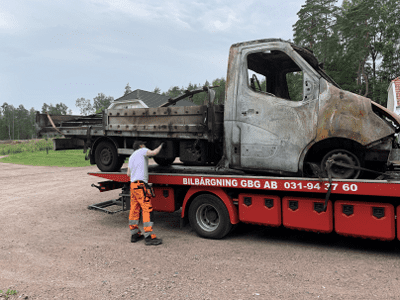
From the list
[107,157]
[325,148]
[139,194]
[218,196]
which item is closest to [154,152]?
[139,194]

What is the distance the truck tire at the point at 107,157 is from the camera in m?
6.78

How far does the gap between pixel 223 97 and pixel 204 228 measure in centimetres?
232

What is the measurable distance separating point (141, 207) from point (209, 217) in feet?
4.03

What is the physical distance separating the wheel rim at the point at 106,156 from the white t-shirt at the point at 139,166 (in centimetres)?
128

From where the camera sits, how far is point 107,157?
272 inches

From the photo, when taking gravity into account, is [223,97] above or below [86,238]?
above

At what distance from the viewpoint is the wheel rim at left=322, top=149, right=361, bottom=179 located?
4.56 meters

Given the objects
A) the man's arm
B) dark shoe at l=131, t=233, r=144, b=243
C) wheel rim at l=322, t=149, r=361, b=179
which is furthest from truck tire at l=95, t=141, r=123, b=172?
wheel rim at l=322, t=149, r=361, b=179

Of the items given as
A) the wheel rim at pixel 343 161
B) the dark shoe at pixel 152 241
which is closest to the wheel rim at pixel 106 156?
the dark shoe at pixel 152 241

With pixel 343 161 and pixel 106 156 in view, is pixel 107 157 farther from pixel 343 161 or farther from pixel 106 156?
pixel 343 161

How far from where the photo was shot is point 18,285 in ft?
12.9

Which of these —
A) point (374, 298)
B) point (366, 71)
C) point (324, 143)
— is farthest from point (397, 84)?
point (374, 298)

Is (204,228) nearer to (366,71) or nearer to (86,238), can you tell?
(86,238)

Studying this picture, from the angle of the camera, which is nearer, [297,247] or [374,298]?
→ [374,298]
